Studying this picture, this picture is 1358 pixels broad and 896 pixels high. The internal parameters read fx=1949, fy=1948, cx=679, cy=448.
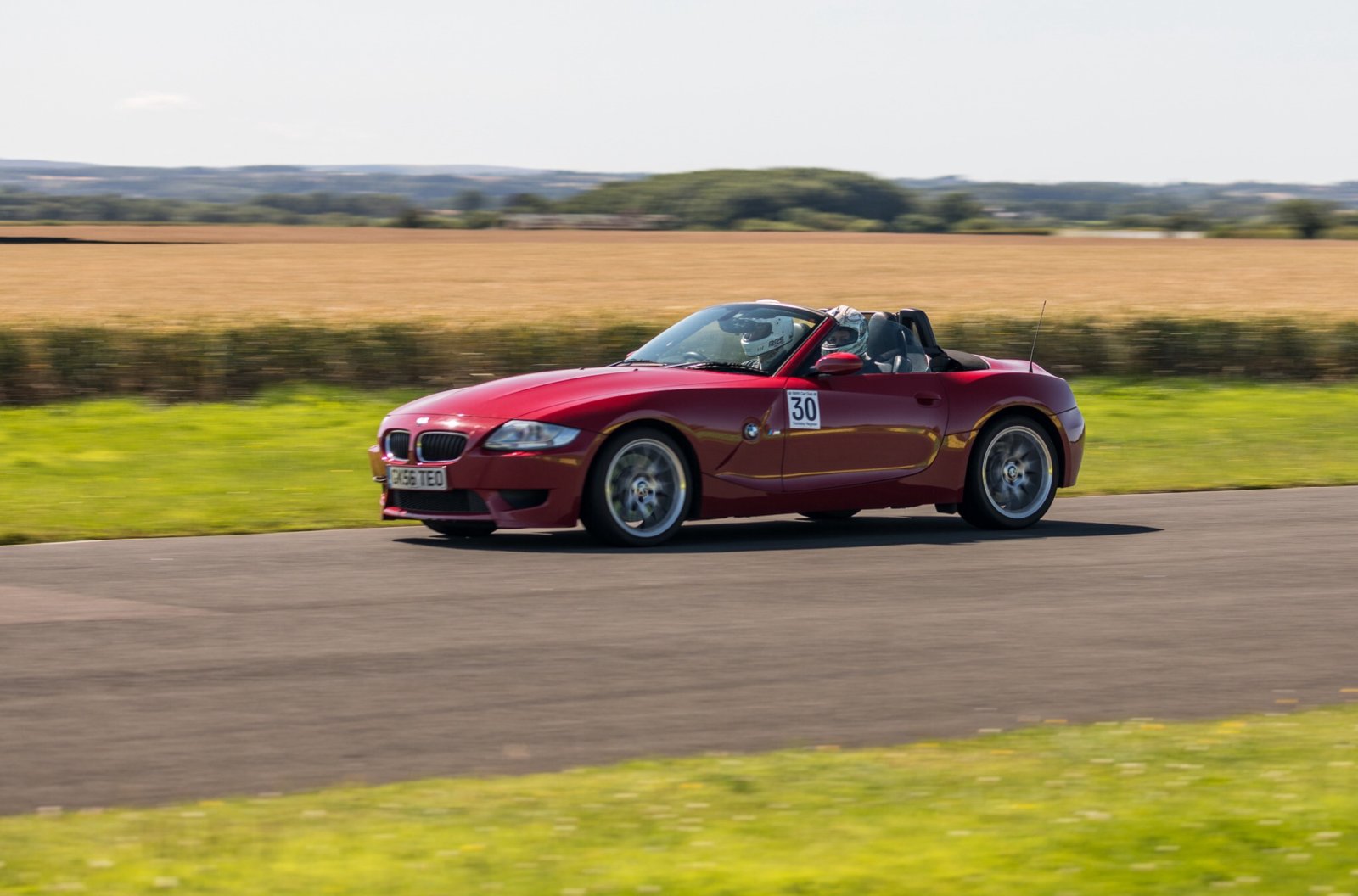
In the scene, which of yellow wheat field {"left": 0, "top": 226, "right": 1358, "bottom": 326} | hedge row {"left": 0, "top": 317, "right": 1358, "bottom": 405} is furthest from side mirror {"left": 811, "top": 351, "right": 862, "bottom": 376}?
yellow wheat field {"left": 0, "top": 226, "right": 1358, "bottom": 326}

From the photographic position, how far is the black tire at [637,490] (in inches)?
436

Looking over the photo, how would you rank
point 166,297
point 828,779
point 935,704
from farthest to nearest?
point 166,297 < point 935,704 < point 828,779

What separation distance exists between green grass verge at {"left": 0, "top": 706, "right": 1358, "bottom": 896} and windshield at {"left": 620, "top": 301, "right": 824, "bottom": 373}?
20.3ft

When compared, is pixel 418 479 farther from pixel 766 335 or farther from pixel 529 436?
pixel 766 335

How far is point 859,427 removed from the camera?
39.4 feet

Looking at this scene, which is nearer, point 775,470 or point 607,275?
point 775,470

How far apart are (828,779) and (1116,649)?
2963 mm

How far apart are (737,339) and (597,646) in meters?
4.55

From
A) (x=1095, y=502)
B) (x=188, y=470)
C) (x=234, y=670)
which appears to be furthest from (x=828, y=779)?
(x=188, y=470)

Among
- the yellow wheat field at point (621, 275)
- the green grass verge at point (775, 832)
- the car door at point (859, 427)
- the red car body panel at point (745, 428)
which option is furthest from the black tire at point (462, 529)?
the yellow wheat field at point (621, 275)

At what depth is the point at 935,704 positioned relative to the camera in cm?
698

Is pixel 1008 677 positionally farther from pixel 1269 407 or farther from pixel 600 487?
pixel 1269 407

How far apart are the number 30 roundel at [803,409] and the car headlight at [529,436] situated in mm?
1503

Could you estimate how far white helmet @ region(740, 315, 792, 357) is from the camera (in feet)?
39.8
